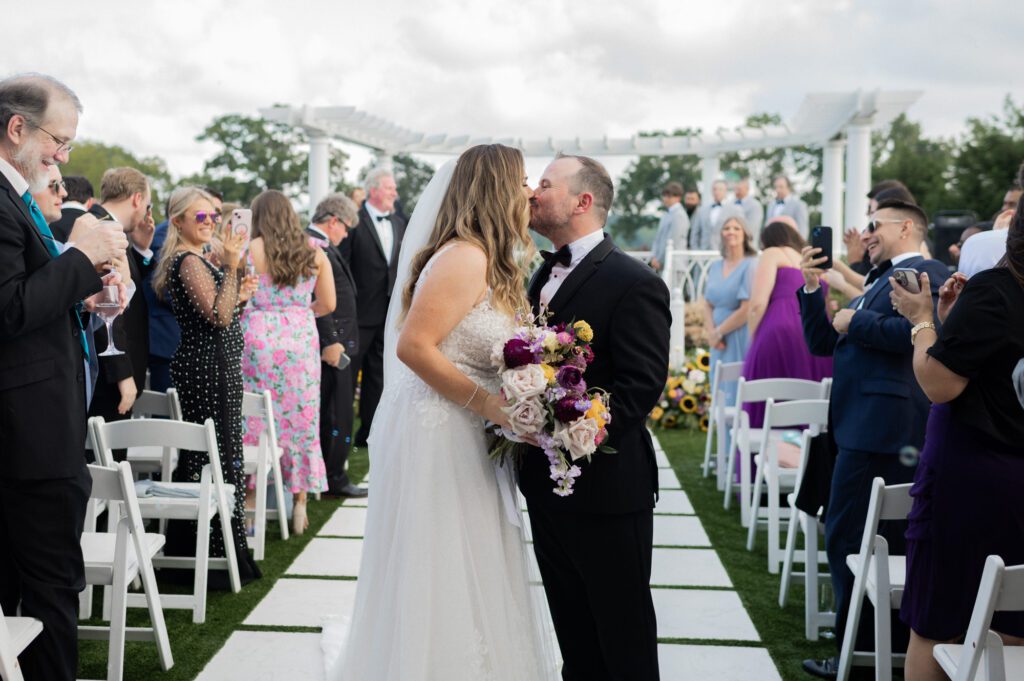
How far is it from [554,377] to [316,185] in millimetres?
11357

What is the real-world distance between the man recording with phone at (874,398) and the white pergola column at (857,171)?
33.9 feet

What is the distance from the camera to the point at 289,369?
18.1 feet

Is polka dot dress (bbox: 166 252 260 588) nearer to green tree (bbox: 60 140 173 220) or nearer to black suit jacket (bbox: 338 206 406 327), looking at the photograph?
black suit jacket (bbox: 338 206 406 327)

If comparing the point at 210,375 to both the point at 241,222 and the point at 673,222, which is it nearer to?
the point at 241,222

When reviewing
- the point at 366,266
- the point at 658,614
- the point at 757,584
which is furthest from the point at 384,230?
the point at 658,614

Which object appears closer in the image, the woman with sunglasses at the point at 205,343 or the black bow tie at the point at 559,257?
the black bow tie at the point at 559,257

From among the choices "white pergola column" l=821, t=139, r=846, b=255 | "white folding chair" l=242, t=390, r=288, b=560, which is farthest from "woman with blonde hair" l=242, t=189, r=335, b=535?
"white pergola column" l=821, t=139, r=846, b=255

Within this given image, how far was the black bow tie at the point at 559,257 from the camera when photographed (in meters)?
2.76

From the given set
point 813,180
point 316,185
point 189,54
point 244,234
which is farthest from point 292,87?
point 244,234

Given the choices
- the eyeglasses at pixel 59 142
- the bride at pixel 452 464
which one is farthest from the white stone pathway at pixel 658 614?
the eyeglasses at pixel 59 142

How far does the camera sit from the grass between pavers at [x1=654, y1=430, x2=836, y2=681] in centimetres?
389

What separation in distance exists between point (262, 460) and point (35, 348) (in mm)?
2596

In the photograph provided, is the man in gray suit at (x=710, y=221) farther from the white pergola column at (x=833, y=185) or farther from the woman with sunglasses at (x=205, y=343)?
the woman with sunglasses at (x=205, y=343)

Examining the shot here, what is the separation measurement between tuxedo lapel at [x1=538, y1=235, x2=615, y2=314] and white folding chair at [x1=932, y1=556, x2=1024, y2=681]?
1.19m
